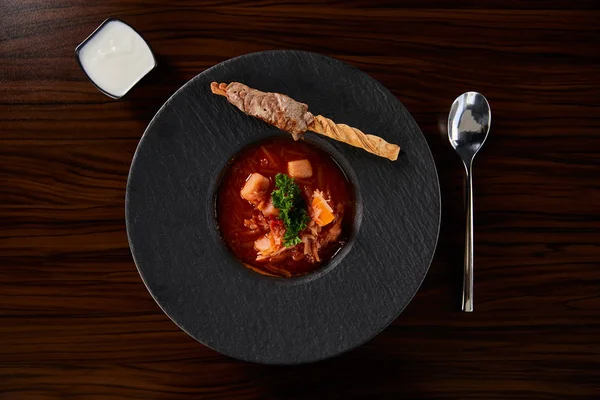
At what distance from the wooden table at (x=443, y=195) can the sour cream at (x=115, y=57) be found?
85mm

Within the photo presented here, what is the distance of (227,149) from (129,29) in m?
0.75

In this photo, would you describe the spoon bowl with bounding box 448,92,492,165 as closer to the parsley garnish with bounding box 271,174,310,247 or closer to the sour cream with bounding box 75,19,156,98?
the parsley garnish with bounding box 271,174,310,247

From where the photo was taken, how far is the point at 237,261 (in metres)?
2.42

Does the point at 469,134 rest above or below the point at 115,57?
below

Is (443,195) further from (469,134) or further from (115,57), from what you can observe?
(115,57)

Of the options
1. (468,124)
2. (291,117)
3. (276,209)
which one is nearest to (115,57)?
(291,117)

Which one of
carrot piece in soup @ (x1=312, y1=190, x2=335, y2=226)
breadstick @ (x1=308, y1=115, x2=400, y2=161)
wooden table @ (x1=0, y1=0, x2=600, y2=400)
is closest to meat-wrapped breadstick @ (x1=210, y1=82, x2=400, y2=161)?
breadstick @ (x1=308, y1=115, x2=400, y2=161)

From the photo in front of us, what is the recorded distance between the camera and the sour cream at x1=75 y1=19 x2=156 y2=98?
2.60 metres

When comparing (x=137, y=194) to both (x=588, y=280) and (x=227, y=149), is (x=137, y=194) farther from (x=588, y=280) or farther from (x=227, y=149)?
(x=588, y=280)

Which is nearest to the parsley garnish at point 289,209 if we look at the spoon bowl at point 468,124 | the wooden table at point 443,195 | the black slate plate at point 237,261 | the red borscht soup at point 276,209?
the red borscht soup at point 276,209

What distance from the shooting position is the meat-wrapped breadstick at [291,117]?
2338 mm

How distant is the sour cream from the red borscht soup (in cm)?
64

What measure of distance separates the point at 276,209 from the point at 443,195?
826 mm

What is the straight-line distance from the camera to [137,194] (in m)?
2.38
